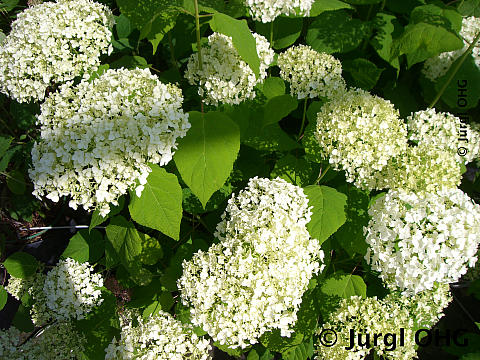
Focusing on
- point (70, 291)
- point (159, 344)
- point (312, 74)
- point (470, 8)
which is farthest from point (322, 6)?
point (70, 291)

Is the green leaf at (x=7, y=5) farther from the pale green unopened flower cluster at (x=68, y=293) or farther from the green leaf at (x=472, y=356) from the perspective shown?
the green leaf at (x=472, y=356)

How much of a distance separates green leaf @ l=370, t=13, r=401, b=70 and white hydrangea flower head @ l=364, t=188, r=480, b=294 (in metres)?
1.51

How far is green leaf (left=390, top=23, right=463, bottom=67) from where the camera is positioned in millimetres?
2599

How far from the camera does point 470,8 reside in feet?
12.2

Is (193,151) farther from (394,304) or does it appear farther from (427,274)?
(394,304)

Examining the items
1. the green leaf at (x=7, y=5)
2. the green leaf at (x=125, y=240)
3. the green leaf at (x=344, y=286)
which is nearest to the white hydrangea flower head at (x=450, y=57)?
the green leaf at (x=344, y=286)

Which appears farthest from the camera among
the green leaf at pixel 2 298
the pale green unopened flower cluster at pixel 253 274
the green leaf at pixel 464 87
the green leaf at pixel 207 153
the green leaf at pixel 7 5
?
the green leaf at pixel 7 5

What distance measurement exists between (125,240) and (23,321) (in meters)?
1.43

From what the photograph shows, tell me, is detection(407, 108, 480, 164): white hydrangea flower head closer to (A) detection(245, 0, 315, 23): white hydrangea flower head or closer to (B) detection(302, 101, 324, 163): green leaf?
(B) detection(302, 101, 324, 163): green leaf

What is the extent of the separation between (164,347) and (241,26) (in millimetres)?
1996

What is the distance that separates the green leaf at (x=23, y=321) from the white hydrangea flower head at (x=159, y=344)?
4.58 feet

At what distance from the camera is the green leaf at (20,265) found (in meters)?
3.19

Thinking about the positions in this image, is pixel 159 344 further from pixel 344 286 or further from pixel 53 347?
pixel 344 286

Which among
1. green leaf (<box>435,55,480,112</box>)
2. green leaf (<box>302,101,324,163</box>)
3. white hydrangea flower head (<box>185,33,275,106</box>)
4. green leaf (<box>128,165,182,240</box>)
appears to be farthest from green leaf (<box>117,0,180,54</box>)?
green leaf (<box>435,55,480,112</box>)
